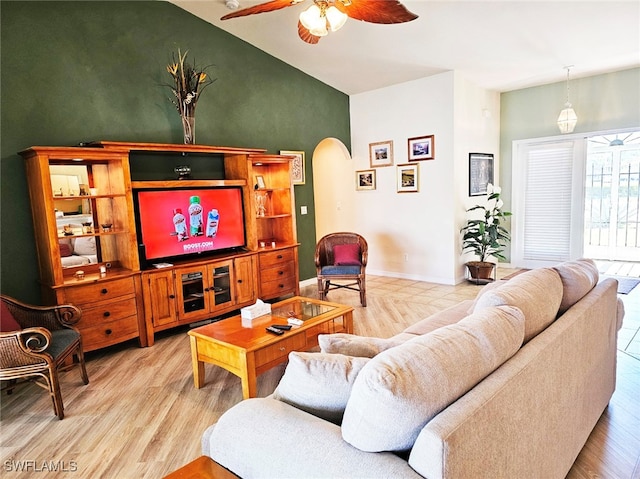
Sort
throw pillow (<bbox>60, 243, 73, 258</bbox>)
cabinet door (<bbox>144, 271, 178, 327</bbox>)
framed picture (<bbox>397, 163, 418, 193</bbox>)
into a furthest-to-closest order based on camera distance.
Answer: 1. framed picture (<bbox>397, 163, 418, 193</bbox>)
2. cabinet door (<bbox>144, 271, 178, 327</bbox>)
3. throw pillow (<bbox>60, 243, 73, 258</bbox>)

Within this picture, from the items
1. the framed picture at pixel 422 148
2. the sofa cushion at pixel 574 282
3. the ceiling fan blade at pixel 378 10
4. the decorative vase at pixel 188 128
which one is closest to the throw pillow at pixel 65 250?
the decorative vase at pixel 188 128

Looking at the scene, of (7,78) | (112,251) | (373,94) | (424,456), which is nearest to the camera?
(424,456)

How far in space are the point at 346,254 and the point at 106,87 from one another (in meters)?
3.08

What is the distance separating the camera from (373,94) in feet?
20.4

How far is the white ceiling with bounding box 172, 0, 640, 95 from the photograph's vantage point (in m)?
3.89

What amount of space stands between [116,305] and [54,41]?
235cm

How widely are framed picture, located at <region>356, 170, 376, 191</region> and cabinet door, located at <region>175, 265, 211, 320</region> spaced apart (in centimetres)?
316

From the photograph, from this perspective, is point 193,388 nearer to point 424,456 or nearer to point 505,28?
point 424,456

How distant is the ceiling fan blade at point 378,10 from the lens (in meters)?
2.41

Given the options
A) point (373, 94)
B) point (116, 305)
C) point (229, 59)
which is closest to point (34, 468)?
point (116, 305)

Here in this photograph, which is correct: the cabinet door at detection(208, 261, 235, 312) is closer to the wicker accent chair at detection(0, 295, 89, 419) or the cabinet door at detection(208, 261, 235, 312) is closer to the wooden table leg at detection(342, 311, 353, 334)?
the wicker accent chair at detection(0, 295, 89, 419)

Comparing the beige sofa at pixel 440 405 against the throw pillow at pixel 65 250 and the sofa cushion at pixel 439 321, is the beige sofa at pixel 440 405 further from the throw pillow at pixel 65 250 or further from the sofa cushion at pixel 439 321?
the throw pillow at pixel 65 250

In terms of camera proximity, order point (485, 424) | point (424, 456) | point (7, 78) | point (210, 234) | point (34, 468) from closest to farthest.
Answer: point (424, 456) → point (485, 424) → point (34, 468) → point (7, 78) → point (210, 234)

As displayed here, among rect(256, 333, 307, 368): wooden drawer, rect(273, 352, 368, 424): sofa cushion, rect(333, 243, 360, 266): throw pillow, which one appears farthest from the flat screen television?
rect(273, 352, 368, 424): sofa cushion
